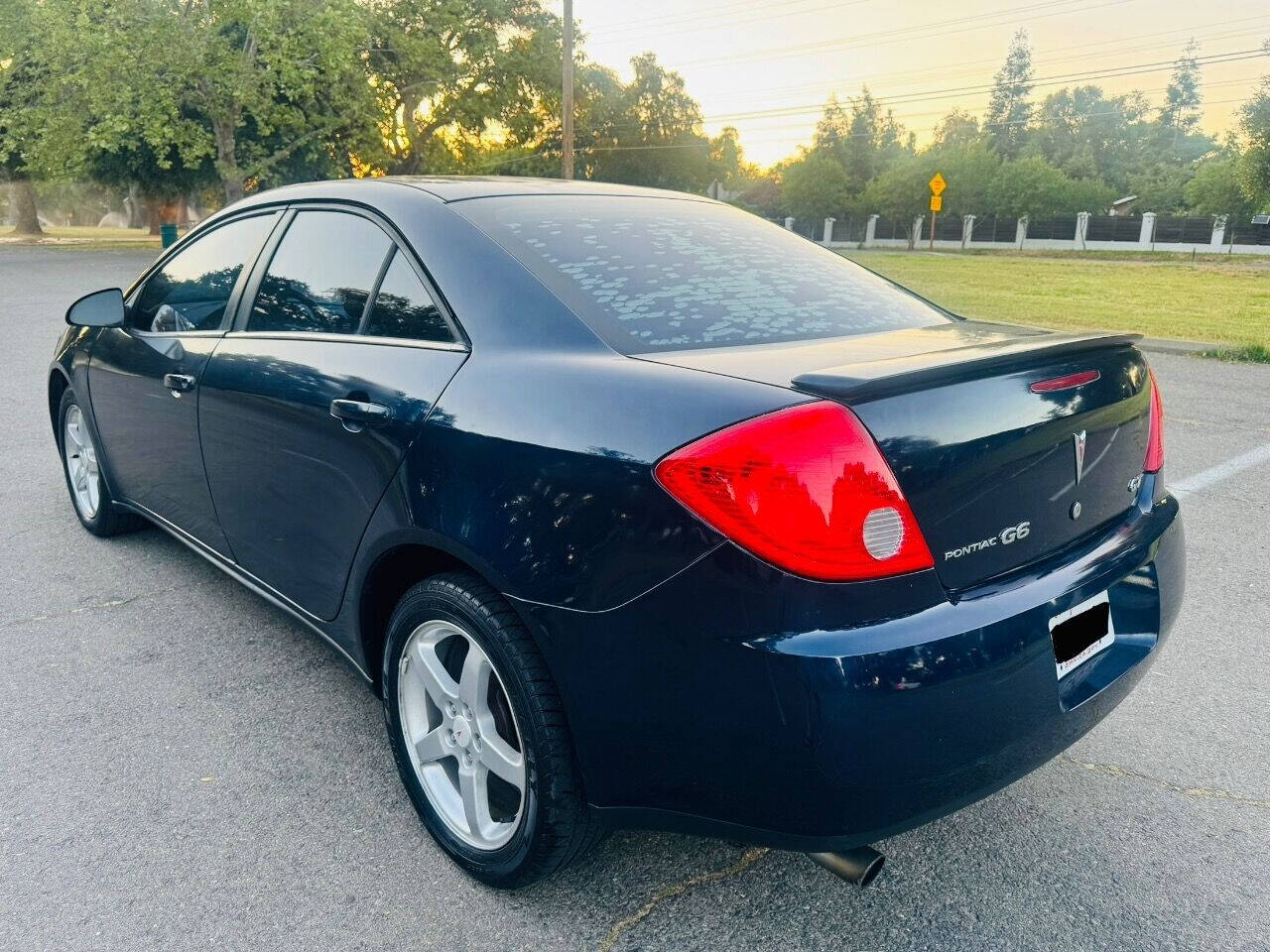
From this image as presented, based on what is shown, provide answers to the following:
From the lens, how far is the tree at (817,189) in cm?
7506

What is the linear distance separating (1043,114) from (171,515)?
112m

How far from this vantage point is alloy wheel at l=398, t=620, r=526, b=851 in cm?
219

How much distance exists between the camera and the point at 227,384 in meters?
3.09

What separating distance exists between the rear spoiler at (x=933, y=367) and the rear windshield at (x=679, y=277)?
41cm

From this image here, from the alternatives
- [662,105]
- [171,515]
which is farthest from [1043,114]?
[171,515]

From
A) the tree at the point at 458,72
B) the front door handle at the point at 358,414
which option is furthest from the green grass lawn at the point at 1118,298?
the tree at the point at 458,72

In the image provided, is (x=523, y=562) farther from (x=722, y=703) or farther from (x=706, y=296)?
(x=706, y=296)

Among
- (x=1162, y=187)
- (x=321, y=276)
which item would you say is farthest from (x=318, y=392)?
(x=1162, y=187)

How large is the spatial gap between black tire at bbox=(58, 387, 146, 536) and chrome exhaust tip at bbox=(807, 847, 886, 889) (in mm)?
3475

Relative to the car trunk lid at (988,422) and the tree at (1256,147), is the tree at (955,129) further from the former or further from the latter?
the car trunk lid at (988,422)

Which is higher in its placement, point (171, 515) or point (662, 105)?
point (662, 105)

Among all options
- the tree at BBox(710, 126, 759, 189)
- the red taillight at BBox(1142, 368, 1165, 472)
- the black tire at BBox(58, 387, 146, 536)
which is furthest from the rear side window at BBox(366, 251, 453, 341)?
the tree at BBox(710, 126, 759, 189)

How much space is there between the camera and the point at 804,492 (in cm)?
172

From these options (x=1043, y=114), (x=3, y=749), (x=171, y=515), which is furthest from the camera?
(x=1043, y=114)
